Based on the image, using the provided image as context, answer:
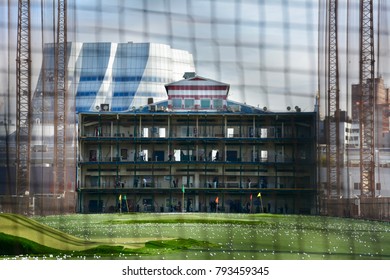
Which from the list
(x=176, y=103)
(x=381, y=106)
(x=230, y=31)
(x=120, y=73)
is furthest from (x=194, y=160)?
(x=230, y=31)

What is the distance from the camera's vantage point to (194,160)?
25.5 meters

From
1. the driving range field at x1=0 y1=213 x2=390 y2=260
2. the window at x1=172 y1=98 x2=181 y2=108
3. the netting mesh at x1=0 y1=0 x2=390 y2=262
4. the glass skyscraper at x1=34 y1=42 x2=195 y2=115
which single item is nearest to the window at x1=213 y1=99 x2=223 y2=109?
the window at x1=172 y1=98 x2=181 y2=108

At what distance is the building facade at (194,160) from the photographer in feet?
82.2

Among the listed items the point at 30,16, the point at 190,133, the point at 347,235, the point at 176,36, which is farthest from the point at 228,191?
the point at 176,36

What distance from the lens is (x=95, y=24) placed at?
11664 mm

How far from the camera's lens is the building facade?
25062 mm

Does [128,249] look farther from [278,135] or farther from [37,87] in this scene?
[278,135]

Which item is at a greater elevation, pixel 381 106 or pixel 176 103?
pixel 176 103

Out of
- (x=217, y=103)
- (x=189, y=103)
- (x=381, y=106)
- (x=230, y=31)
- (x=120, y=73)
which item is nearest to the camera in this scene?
(x=230, y=31)

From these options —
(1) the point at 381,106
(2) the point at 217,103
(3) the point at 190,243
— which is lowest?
(3) the point at 190,243

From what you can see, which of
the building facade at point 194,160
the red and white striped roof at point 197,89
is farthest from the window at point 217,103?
the building facade at point 194,160

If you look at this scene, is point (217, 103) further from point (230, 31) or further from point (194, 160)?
point (230, 31)
